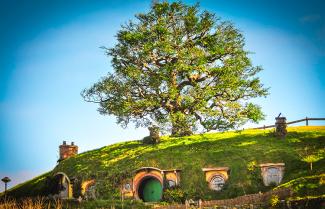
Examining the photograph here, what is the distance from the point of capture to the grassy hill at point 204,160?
1180 inches

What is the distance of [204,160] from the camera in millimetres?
33000

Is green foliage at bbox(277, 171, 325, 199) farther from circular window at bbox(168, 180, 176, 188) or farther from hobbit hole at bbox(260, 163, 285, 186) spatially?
circular window at bbox(168, 180, 176, 188)

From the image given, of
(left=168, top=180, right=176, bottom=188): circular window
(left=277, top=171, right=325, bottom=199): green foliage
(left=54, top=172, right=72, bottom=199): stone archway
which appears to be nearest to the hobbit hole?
(left=277, top=171, right=325, bottom=199): green foliage

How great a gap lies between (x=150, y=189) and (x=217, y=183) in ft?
19.4

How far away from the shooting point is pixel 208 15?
41406mm

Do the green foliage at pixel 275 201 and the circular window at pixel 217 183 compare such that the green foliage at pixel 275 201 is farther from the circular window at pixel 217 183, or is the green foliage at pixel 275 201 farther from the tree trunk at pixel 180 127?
the tree trunk at pixel 180 127

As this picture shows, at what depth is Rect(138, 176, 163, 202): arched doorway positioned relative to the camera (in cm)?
3241

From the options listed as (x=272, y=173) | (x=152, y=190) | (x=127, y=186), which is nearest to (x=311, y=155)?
(x=272, y=173)

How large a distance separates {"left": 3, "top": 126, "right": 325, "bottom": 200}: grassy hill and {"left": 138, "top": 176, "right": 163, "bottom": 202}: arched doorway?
126cm

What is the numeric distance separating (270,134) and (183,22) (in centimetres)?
1474

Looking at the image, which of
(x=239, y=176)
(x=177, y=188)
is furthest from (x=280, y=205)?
(x=177, y=188)

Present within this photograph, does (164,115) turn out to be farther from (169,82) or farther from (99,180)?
(99,180)

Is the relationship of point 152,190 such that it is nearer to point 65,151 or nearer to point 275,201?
point 275,201

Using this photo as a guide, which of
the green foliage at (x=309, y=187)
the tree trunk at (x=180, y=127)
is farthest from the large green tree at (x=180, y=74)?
the green foliage at (x=309, y=187)
